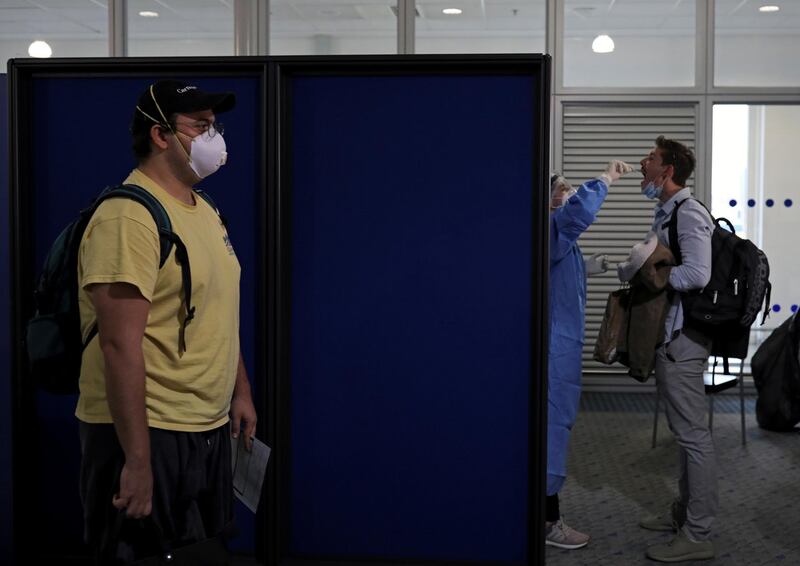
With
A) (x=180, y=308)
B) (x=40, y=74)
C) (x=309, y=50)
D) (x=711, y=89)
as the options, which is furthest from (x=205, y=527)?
(x=711, y=89)

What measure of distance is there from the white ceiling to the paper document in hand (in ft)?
17.9

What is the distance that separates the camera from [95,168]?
10.7ft

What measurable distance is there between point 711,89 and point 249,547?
568cm

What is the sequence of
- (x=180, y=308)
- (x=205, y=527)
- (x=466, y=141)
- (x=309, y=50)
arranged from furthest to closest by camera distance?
(x=309, y=50), (x=466, y=141), (x=205, y=527), (x=180, y=308)

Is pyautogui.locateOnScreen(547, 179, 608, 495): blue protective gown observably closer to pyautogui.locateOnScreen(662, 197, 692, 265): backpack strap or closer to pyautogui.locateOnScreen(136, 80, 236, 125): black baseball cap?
pyautogui.locateOnScreen(662, 197, 692, 265): backpack strap

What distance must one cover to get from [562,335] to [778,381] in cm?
292

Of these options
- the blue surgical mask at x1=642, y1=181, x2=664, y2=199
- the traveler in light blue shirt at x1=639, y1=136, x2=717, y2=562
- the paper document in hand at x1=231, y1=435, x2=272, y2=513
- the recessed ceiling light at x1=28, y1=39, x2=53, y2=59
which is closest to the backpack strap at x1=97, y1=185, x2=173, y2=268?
the paper document in hand at x1=231, y1=435, x2=272, y2=513

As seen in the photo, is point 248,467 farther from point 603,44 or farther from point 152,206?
point 603,44

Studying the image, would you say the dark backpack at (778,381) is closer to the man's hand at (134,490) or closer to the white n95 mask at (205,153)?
the white n95 mask at (205,153)

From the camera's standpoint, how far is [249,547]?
10.9 ft

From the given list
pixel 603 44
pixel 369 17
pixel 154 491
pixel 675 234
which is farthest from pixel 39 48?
pixel 154 491

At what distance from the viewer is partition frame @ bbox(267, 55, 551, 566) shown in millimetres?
3141

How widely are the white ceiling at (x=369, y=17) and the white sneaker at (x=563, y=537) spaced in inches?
179

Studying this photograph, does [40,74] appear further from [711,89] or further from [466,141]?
[711,89]
